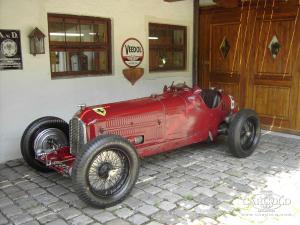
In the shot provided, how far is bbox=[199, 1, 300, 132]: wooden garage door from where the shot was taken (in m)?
5.69

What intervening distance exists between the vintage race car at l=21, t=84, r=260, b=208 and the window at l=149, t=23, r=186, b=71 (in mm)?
1885

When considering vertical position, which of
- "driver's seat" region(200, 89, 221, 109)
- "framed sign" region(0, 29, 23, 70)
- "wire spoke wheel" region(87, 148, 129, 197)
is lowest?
"wire spoke wheel" region(87, 148, 129, 197)

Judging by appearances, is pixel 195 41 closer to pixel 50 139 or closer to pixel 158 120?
pixel 158 120

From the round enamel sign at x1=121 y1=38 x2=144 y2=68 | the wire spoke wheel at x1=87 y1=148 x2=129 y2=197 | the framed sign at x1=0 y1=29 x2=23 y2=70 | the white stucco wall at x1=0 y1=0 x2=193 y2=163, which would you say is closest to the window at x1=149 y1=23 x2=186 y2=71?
the white stucco wall at x1=0 y1=0 x2=193 y2=163

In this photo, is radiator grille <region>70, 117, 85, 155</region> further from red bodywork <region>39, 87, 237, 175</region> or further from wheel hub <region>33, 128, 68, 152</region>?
wheel hub <region>33, 128, 68, 152</region>

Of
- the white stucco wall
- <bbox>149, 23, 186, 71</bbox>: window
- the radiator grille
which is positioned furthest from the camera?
<bbox>149, 23, 186, 71</bbox>: window

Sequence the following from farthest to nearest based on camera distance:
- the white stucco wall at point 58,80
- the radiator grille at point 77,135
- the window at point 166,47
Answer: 1. the window at point 166,47
2. the white stucco wall at point 58,80
3. the radiator grille at point 77,135

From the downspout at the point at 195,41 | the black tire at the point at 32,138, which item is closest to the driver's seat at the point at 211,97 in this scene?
the black tire at the point at 32,138

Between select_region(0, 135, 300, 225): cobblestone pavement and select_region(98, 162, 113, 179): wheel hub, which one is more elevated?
select_region(98, 162, 113, 179): wheel hub

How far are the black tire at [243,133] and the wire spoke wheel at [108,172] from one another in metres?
1.77

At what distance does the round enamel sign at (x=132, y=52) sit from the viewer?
5781mm

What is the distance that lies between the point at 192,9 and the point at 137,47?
1.75 m

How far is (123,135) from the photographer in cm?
377

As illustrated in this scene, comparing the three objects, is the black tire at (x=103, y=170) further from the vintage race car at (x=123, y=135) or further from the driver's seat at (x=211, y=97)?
the driver's seat at (x=211, y=97)
